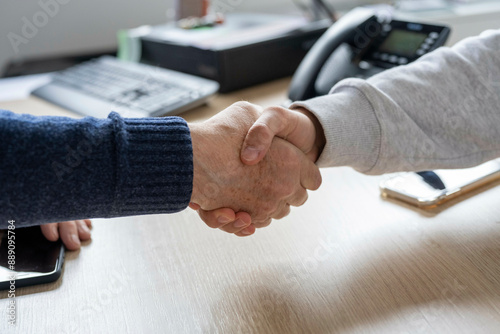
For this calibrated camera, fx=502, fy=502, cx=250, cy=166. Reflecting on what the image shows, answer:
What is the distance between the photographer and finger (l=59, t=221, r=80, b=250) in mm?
630

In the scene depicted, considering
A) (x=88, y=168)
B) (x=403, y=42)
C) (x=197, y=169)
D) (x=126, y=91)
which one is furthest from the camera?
(x=126, y=91)

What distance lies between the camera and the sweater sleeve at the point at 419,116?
0.67 metres

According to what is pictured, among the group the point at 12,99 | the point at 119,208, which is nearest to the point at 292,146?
the point at 119,208

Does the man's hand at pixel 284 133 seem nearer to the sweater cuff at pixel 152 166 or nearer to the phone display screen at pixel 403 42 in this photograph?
the sweater cuff at pixel 152 166

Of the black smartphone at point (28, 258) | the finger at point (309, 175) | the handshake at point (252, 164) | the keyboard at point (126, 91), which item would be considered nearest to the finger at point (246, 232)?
the handshake at point (252, 164)

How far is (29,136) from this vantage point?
1.69 ft

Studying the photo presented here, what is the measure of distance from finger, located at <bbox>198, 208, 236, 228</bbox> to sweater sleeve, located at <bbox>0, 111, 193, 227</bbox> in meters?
0.07

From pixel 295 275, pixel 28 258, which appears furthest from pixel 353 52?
pixel 28 258

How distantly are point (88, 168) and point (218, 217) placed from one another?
19 cm

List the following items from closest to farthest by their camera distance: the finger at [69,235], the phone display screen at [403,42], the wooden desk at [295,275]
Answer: the wooden desk at [295,275]
the finger at [69,235]
the phone display screen at [403,42]

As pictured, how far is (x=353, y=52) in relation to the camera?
3.28 feet

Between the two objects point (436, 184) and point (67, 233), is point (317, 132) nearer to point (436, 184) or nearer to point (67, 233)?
point (436, 184)

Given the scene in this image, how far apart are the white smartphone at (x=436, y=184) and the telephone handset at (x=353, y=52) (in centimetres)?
29

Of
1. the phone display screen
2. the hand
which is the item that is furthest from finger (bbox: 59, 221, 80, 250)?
the phone display screen
